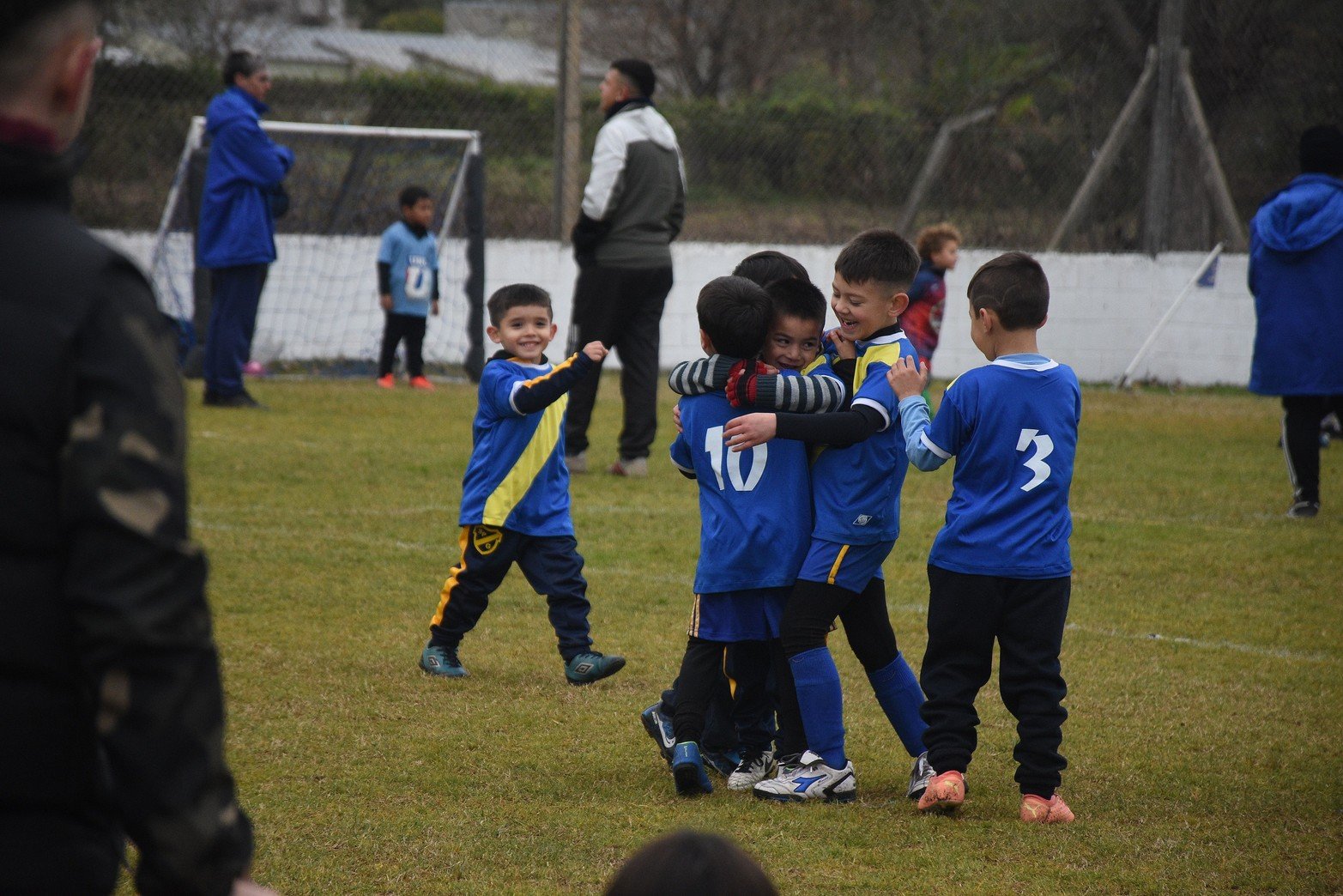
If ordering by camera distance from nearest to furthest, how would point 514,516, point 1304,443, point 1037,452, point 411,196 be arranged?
point 1037,452
point 514,516
point 1304,443
point 411,196

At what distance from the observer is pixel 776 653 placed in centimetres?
396

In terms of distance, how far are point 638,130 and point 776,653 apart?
577 centimetres

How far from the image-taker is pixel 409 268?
42.0 feet

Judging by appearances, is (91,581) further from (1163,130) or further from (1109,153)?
(1163,130)

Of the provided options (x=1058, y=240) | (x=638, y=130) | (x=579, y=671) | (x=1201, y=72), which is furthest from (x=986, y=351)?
(x=1201, y=72)

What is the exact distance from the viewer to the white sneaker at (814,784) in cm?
378

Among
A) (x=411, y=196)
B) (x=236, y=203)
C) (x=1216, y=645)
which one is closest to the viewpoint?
(x=1216, y=645)

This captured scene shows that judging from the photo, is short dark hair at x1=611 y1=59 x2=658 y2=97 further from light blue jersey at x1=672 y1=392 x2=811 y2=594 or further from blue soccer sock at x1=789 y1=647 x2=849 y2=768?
blue soccer sock at x1=789 y1=647 x2=849 y2=768

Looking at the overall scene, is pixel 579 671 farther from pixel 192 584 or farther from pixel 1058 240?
pixel 1058 240

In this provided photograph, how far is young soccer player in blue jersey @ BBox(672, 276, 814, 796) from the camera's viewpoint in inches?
151

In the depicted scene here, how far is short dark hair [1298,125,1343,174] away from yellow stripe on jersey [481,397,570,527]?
20.2ft

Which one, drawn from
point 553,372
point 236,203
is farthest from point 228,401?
point 553,372

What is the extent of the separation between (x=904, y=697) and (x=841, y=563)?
1.67ft

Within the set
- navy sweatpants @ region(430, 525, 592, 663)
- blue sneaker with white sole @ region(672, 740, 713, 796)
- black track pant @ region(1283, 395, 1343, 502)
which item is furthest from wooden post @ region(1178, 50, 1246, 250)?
blue sneaker with white sole @ region(672, 740, 713, 796)
